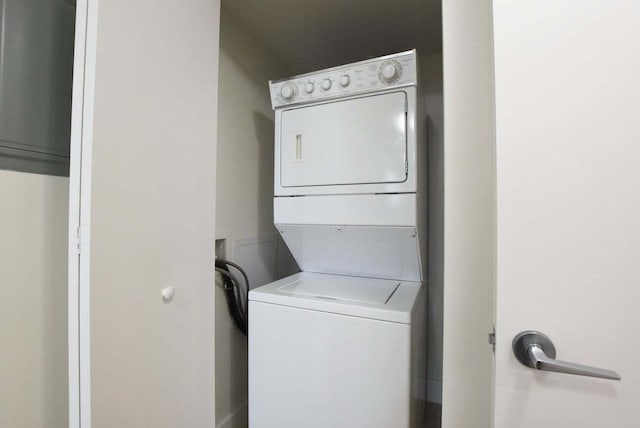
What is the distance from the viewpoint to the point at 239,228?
1999 mm

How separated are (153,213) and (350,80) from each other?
1311 millimetres

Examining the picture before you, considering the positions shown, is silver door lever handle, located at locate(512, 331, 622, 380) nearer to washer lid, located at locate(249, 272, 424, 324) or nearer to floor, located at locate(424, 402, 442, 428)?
washer lid, located at locate(249, 272, 424, 324)

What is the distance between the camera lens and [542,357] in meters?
0.62

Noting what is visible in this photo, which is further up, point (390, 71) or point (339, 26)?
point (339, 26)

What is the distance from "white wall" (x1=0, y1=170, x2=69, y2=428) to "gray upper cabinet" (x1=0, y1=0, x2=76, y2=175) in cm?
7

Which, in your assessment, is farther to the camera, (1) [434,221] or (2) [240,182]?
(1) [434,221]

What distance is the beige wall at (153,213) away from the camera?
863 mm

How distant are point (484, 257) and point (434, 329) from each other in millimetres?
1849

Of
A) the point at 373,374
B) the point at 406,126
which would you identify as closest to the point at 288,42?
the point at 406,126

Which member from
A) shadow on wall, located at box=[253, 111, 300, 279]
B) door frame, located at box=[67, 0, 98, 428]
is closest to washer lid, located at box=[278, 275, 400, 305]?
shadow on wall, located at box=[253, 111, 300, 279]

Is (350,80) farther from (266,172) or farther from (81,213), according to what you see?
(81,213)

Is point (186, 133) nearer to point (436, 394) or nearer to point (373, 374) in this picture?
point (373, 374)

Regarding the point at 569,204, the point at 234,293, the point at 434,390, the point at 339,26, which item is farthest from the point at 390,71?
the point at 434,390

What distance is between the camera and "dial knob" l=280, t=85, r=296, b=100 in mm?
1744
